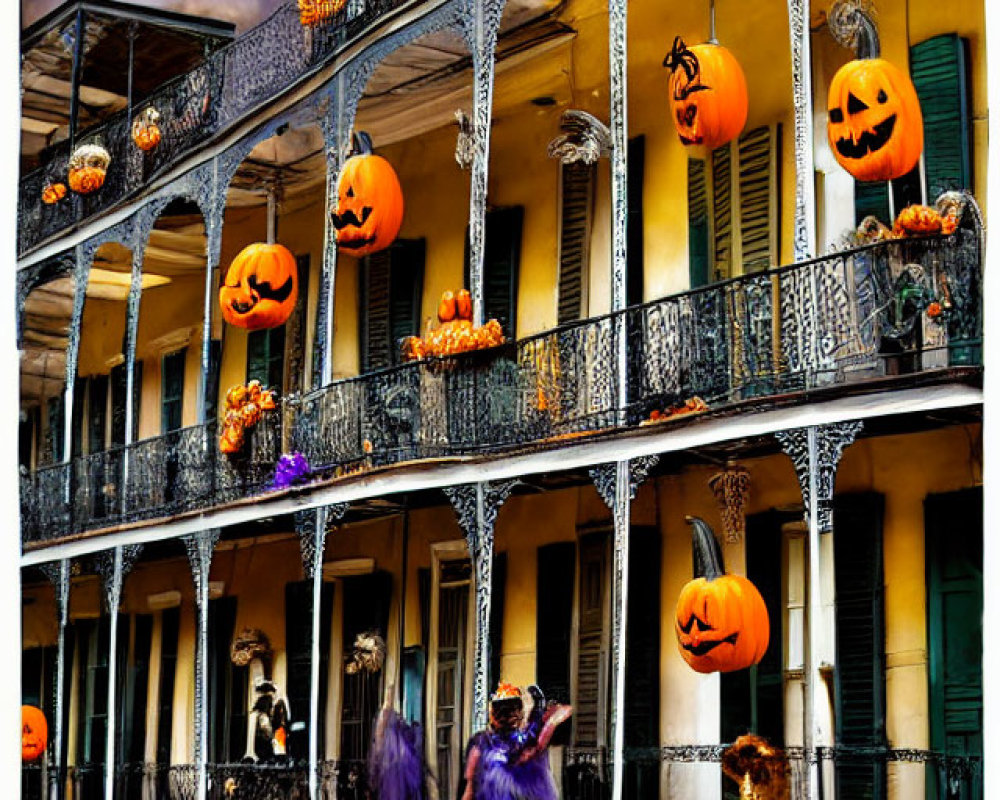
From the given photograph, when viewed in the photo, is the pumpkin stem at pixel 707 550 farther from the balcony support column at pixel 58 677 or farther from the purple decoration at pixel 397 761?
the balcony support column at pixel 58 677

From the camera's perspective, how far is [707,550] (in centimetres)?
1814

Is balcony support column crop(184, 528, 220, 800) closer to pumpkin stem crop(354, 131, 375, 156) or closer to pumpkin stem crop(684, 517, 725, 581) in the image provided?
pumpkin stem crop(354, 131, 375, 156)

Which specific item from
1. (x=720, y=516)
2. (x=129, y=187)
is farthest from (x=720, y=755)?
(x=129, y=187)

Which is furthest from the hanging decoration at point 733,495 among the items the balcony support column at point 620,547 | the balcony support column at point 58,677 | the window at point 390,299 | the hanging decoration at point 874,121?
the balcony support column at point 58,677

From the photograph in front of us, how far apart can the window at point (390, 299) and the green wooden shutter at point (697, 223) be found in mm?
4138

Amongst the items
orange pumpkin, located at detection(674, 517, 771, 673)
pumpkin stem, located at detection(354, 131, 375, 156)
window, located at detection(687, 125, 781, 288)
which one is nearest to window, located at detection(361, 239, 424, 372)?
pumpkin stem, located at detection(354, 131, 375, 156)

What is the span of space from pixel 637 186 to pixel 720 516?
3163mm

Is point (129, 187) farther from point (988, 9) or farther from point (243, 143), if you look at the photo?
point (988, 9)

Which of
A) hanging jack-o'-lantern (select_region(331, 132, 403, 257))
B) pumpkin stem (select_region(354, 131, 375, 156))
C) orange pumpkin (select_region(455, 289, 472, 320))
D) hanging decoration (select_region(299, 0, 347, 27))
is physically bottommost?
orange pumpkin (select_region(455, 289, 472, 320))

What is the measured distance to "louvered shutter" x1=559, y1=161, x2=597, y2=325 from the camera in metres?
21.8

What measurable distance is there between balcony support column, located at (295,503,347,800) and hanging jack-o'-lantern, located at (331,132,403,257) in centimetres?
234

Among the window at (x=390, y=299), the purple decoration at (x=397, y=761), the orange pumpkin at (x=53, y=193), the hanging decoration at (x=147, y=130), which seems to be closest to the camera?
the purple decoration at (x=397, y=761)

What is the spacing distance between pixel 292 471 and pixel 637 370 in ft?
14.9

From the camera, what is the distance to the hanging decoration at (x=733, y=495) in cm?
1919
